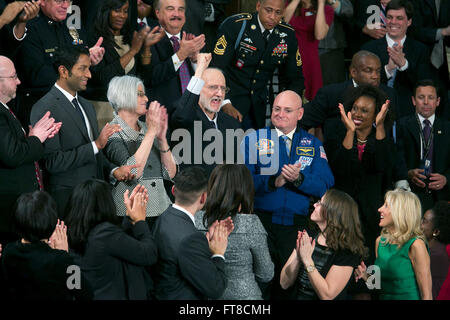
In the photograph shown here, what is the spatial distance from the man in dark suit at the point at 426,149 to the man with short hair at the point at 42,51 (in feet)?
8.69

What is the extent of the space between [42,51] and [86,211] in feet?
6.53

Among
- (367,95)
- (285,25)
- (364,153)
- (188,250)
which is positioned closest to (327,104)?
(367,95)

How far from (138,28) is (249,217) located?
249cm

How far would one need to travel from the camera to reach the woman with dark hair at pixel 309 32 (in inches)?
276

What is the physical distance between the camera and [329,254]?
4.30 m

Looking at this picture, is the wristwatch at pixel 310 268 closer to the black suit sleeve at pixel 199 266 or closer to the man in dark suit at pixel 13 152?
the black suit sleeve at pixel 199 266

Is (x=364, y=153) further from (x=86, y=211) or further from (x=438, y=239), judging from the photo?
(x=86, y=211)

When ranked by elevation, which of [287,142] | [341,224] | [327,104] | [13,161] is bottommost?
[341,224]

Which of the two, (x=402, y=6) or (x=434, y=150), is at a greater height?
(x=402, y=6)

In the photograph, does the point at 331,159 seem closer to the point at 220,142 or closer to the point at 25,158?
the point at 220,142

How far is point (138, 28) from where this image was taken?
6137 millimetres

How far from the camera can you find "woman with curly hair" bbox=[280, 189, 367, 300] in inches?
166

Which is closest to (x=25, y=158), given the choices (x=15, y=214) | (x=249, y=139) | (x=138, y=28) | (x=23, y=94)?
(x=15, y=214)

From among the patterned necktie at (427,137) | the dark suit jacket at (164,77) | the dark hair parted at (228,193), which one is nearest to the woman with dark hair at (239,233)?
the dark hair parted at (228,193)
